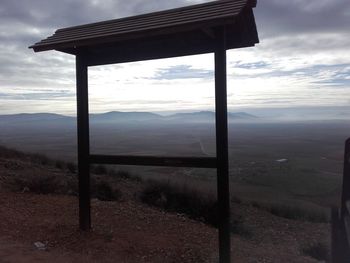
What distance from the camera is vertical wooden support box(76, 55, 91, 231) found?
695 centimetres

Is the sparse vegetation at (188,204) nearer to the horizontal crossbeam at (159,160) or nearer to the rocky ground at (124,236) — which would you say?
the rocky ground at (124,236)

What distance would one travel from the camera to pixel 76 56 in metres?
6.98

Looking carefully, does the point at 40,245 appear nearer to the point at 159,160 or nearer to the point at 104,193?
the point at 159,160

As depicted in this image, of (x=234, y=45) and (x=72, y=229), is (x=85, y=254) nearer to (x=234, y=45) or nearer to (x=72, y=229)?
(x=72, y=229)

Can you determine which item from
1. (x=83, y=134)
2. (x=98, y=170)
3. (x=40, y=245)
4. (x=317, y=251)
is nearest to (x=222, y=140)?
(x=83, y=134)

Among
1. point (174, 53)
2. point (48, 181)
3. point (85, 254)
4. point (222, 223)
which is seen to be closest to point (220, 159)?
point (222, 223)

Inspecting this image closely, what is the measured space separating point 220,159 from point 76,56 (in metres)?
3.04

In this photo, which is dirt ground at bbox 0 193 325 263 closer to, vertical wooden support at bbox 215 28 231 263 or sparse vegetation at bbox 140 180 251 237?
sparse vegetation at bbox 140 180 251 237

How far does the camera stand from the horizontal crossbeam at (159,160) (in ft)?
18.8

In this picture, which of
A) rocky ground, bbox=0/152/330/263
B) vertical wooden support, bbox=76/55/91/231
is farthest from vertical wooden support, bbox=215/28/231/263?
vertical wooden support, bbox=76/55/91/231

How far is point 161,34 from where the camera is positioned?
5516 mm

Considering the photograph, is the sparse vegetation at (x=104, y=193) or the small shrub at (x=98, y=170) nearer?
the sparse vegetation at (x=104, y=193)

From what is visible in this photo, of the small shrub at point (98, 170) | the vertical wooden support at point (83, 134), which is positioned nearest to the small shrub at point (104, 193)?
the vertical wooden support at point (83, 134)

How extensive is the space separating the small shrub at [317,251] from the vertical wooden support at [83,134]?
3.98 meters
